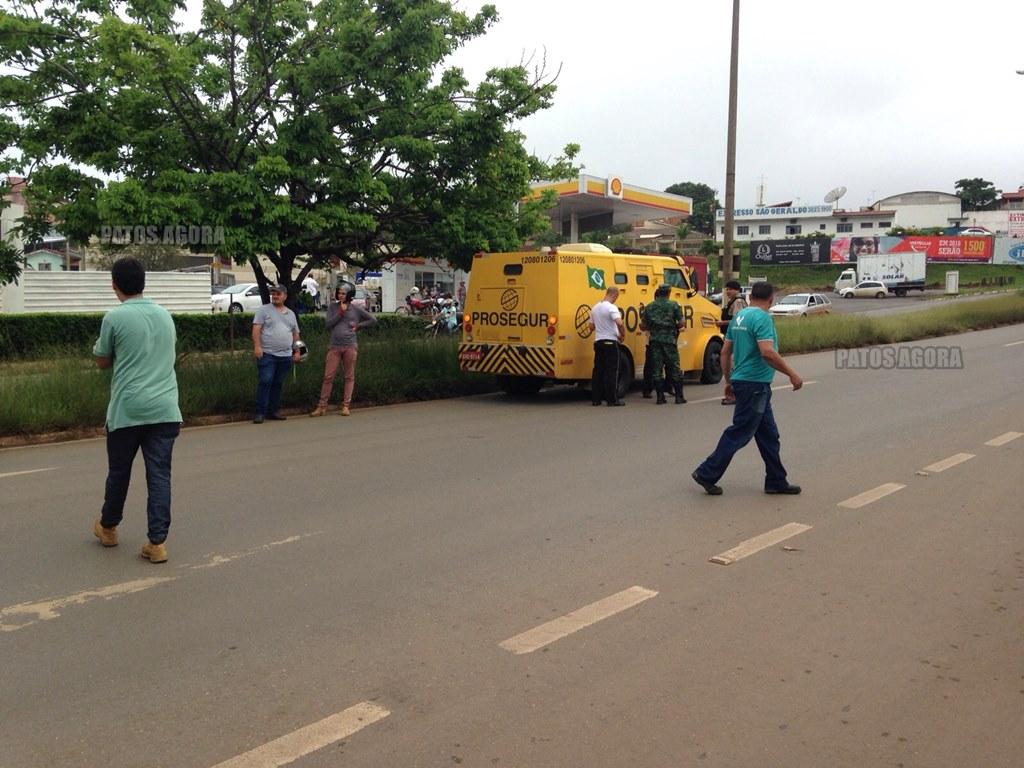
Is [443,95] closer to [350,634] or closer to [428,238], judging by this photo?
[428,238]

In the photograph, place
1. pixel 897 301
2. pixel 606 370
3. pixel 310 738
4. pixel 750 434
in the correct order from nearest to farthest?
pixel 310 738, pixel 750 434, pixel 606 370, pixel 897 301

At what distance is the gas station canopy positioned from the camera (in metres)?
39.6

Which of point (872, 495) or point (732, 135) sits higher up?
point (732, 135)

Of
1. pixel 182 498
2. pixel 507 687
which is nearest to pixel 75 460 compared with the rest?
pixel 182 498

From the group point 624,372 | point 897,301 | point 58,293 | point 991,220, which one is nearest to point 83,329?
point 58,293

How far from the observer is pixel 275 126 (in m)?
13.2

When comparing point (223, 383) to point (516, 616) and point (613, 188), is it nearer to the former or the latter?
point (516, 616)

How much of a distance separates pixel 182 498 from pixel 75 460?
2.42 meters

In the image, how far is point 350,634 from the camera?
14.5 feet

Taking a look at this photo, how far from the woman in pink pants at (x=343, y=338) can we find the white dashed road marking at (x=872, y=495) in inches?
282

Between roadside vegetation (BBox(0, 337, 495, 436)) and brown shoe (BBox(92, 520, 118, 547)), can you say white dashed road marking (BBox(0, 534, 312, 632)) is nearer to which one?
brown shoe (BBox(92, 520, 118, 547))

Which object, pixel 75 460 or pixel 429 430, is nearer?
pixel 75 460

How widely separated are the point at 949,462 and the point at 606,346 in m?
5.44

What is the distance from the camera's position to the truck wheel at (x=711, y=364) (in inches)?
634
